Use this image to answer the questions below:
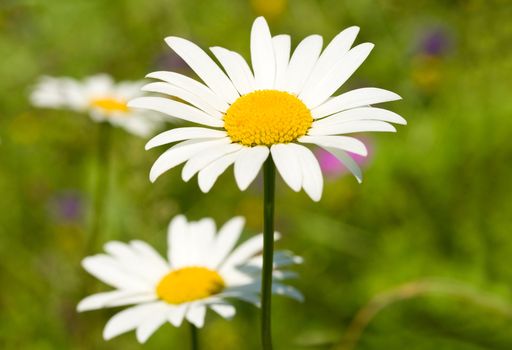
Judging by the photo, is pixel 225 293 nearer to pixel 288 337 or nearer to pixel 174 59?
pixel 288 337

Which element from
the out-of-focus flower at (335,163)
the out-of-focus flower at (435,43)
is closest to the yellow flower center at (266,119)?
the out-of-focus flower at (335,163)

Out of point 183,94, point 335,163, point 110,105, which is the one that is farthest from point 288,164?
point 335,163

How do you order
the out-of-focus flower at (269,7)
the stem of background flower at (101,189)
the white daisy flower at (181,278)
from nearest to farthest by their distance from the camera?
1. the white daisy flower at (181,278)
2. the stem of background flower at (101,189)
3. the out-of-focus flower at (269,7)

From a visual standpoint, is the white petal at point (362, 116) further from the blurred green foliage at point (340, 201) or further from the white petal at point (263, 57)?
the blurred green foliage at point (340, 201)

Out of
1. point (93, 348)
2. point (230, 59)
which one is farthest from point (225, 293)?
point (93, 348)

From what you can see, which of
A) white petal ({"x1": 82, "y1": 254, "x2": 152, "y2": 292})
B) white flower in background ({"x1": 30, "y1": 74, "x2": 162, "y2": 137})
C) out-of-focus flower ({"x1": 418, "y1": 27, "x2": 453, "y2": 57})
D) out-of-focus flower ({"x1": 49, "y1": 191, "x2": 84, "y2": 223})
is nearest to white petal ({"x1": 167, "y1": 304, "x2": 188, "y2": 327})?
white petal ({"x1": 82, "y1": 254, "x2": 152, "y2": 292})

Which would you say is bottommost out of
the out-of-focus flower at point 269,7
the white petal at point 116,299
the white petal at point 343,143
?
the white petal at point 116,299
